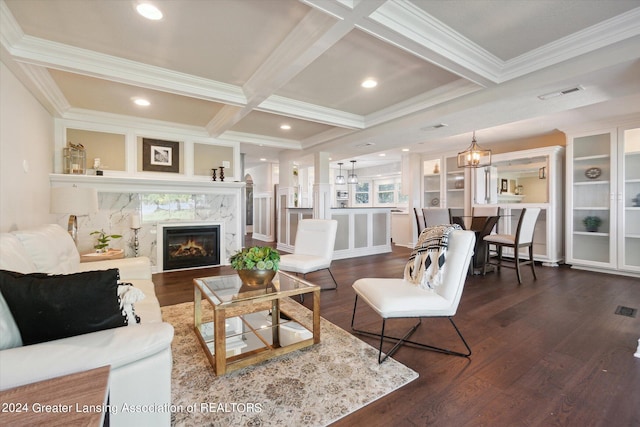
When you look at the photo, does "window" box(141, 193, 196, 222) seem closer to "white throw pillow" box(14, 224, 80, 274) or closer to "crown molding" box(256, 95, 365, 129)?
"white throw pillow" box(14, 224, 80, 274)

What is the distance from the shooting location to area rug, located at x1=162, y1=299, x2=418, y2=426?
146 cm

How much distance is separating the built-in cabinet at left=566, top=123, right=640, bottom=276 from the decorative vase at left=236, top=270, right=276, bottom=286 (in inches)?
212

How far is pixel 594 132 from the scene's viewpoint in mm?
4531

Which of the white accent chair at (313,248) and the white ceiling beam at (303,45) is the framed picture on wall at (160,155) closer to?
the white ceiling beam at (303,45)

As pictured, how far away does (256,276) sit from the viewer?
223 cm

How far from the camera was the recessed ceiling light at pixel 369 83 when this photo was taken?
3.10 metres

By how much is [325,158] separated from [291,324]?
4094 mm

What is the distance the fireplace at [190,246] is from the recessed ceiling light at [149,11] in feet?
11.1

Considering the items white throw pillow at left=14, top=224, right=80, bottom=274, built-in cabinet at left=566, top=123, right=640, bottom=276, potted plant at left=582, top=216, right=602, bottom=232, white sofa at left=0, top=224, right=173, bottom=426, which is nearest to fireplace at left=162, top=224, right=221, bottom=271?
white throw pillow at left=14, top=224, right=80, bottom=274

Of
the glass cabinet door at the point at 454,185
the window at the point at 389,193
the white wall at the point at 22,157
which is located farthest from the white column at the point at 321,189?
the window at the point at 389,193

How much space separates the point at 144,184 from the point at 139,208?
0.41 meters

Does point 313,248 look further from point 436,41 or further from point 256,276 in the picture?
point 436,41

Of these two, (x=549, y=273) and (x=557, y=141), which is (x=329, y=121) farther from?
(x=557, y=141)

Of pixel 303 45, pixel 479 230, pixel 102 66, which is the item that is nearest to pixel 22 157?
pixel 102 66
